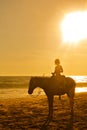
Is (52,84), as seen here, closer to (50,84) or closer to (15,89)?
(50,84)

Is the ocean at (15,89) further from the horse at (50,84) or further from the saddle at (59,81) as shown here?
the saddle at (59,81)

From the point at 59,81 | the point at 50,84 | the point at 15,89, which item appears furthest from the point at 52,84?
the point at 15,89

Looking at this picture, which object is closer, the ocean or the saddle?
the saddle

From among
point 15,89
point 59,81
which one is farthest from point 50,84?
point 15,89

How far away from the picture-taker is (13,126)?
12.5 metres

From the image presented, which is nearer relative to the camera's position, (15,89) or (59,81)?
(59,81)

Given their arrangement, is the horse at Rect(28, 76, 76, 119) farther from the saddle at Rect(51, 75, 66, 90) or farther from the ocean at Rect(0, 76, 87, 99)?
the ocean at Rect(0, 76, 87, 99)

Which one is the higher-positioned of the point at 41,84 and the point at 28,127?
the point at 41,84

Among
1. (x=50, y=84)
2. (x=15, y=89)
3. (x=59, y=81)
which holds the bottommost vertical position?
(x=50, y=84)

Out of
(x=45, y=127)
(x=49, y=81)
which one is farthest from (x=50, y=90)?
(x=45, y=127)

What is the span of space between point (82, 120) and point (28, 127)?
108 inches

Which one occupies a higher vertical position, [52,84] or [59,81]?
[59,81]

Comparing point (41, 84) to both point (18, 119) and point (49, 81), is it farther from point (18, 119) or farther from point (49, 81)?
point (18, 119)

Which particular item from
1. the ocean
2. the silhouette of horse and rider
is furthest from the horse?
the ocean
